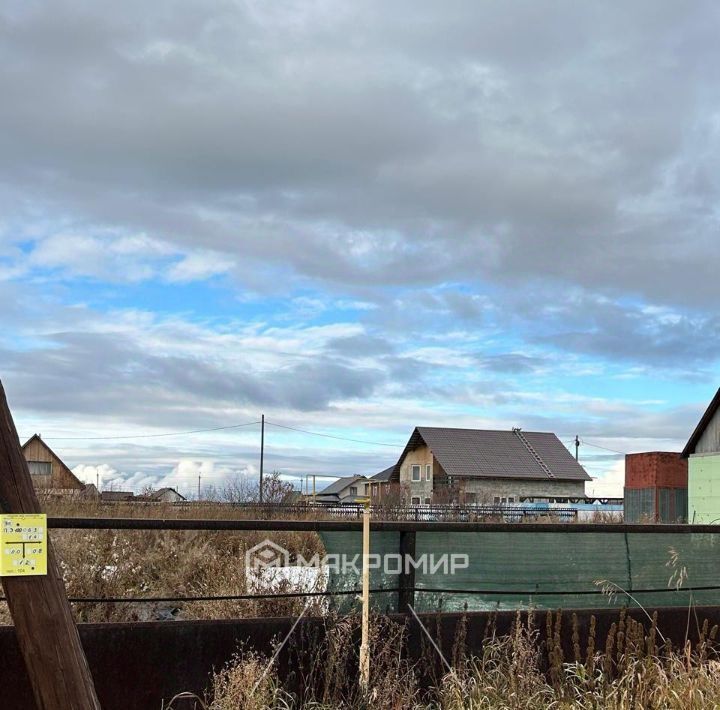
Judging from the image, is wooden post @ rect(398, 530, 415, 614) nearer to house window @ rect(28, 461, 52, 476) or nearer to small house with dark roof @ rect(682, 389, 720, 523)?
small house with dark roof @ rect(682, 389, 720, 523)

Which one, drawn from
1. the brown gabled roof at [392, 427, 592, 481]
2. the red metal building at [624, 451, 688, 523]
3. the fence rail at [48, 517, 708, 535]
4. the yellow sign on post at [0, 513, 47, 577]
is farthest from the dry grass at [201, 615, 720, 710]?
the brown gabled roof at [392, 427, 592, 481]

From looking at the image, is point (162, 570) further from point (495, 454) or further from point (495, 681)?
point (495, 454)

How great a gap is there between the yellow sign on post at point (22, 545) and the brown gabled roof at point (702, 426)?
27890 mm

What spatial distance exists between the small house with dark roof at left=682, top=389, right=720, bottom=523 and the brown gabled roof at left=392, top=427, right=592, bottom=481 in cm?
3219

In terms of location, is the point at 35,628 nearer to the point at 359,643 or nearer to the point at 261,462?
the point at 359,643

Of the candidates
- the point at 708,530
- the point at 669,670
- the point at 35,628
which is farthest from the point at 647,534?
the point at 35,628

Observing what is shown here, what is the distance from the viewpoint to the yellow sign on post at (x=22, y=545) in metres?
3.59

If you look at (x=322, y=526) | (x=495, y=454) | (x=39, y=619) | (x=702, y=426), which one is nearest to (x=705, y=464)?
(x=702, y=426)

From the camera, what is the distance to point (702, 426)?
29.4m

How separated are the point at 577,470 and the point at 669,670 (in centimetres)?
6166

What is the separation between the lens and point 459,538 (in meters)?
6.39

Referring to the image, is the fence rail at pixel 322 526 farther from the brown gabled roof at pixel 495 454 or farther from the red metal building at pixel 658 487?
the brown gabled roof at pixel 495 454

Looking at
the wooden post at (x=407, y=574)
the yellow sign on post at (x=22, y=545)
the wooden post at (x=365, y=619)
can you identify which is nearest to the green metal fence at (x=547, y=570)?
the wooden post at (x=407, y=574)

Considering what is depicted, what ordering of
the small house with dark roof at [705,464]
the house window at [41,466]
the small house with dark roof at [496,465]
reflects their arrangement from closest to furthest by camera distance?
the small house with dark roof at [705,464]
the house window at [41,466]
the small house with dark roof at [496,465]
